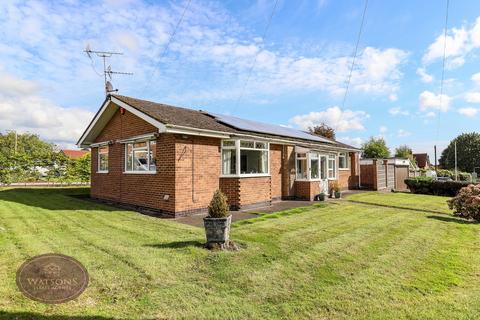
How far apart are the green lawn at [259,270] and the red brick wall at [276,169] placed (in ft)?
19.1

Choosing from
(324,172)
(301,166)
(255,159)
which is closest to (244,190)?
(255,159)

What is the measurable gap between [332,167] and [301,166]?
3.48 m

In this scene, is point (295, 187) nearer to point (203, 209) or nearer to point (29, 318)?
point (203, 209)

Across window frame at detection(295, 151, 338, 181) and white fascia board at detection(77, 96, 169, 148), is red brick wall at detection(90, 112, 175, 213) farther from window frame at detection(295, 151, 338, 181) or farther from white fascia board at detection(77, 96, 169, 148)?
window frame at detection(295, 151, 338, 181)

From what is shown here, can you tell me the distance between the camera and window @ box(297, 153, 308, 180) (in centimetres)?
1622

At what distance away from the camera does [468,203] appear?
1060 centimetres

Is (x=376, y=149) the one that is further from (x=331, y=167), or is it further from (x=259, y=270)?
(x=259, y=270)

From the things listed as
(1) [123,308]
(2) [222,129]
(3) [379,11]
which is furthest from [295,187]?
(1) [123,308]

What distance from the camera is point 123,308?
382 centimetres

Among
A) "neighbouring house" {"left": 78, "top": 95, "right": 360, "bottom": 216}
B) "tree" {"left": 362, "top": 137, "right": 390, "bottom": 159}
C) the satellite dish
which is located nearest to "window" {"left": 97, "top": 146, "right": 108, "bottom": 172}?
"neighbouring house" {"left": 78, "top": 95, "right": 360, "bottom": 216}

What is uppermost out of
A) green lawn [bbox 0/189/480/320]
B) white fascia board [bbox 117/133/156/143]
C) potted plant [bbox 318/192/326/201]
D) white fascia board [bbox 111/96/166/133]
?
white fascia board [bbox 111/96/166/133]

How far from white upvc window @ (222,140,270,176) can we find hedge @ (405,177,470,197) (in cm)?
1442

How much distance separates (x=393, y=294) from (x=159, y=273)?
3750mm

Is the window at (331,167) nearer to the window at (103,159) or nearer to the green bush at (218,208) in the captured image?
the window at (103,159)
